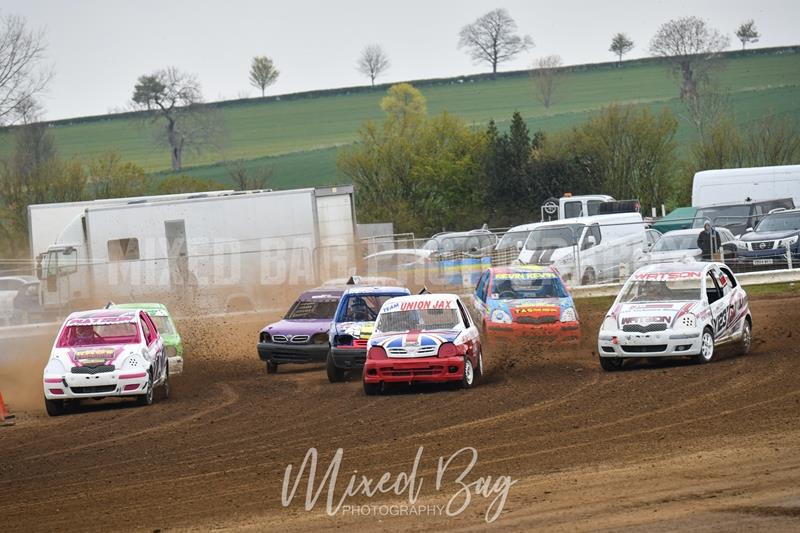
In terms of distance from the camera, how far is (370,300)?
21531 mm

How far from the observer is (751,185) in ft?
135

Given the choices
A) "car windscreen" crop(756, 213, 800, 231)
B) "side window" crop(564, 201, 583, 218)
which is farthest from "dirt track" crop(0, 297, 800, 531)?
"side window" crop(564, 201, 583, 218)

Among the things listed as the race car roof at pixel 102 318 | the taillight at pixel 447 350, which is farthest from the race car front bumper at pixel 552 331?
the race car roof at pixel 102 318

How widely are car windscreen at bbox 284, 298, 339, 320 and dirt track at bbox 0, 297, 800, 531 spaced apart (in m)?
3.08

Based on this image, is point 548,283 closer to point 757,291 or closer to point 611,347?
point 611,347

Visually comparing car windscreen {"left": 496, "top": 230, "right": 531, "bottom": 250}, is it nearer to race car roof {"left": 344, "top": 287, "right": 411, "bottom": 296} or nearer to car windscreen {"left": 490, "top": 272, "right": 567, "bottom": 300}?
car windscreen {"left": 490, "top": 272, "right": 567, "bottom": 300}

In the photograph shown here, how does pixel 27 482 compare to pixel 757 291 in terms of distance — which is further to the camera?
pixel 757 291

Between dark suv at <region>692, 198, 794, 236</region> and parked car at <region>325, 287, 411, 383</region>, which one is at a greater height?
dark suv at <region>692, 198, 794, 236</region>

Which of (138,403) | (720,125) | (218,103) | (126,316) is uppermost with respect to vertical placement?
(218,103)

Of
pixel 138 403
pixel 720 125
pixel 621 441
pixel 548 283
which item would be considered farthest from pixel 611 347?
pixel 720 125

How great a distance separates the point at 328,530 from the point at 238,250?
25680 mm

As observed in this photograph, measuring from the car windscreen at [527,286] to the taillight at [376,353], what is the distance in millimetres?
4966

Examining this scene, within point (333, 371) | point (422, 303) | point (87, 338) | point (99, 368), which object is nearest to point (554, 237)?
point (333, 371)

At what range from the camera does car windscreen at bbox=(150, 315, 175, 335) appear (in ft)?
77.6
